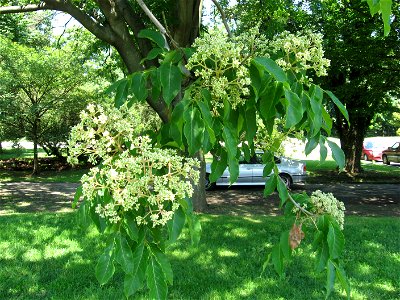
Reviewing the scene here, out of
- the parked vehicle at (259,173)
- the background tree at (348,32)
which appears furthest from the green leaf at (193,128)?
the parked vehicle at (259,173)

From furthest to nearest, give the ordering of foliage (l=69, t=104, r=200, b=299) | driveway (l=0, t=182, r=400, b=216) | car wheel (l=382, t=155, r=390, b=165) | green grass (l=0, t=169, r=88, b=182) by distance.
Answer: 1. car wheel (l=382, t=155, r=390, b=165)
2. green grass (l=0, t=169, r=88, b=182)
3. driveway (l=0, t=182, r=400, b=216)
4. foliage (l=69, t=104, r=200, b=299)

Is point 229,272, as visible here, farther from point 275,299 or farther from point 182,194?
point 182,194

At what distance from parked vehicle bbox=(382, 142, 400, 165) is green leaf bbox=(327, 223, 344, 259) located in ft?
89.6

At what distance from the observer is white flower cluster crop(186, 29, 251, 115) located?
1570 millimetres

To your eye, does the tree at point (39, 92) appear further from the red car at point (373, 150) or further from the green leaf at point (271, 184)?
the red car at point (373, 150)

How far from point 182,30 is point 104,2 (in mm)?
1430

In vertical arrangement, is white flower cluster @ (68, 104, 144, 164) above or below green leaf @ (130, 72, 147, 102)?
below

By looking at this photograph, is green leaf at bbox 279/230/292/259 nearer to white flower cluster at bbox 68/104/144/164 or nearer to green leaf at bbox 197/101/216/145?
green leaf at bbox 197/101/216/145

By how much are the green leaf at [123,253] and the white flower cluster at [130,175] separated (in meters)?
0.08

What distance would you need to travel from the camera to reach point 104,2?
682 cm

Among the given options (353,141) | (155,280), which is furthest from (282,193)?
(353,141)

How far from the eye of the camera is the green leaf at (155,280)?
1.55 m

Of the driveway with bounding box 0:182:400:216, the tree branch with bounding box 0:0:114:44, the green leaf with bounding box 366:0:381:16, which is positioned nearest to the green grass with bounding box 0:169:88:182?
the driveway with bounding box 0:182:400:216

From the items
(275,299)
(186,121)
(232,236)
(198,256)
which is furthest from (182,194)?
(232,236)
